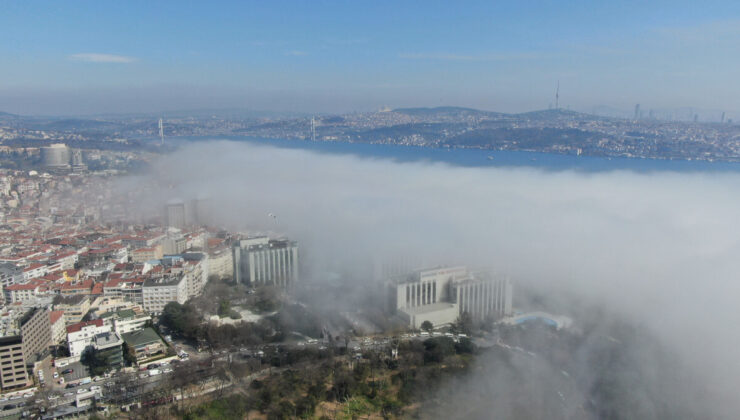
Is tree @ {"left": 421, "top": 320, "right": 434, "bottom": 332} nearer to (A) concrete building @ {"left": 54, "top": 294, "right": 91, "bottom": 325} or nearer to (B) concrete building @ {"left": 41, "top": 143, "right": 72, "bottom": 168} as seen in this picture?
(A) concrete building @ {"left": 54, "top": 294, "right": 91, "bottom": 325}

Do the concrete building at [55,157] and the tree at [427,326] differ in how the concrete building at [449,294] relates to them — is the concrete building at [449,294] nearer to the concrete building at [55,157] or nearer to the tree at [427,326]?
the tree at [427,326]

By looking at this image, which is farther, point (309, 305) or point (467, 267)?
point (467, 267)

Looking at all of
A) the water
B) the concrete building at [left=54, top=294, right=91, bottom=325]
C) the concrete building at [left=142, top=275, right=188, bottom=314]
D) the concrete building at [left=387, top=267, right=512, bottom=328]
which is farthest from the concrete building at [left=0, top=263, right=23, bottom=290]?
the water

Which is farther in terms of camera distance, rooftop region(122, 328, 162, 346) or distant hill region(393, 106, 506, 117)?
distant hill region(393, 106, 506, 117)

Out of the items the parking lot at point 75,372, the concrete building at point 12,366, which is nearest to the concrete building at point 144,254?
the parking lot at point 75,372

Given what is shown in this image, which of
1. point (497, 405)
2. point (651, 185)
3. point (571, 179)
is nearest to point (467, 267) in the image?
point (497, 405)

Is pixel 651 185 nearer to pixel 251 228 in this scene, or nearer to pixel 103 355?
pixel 251 228
